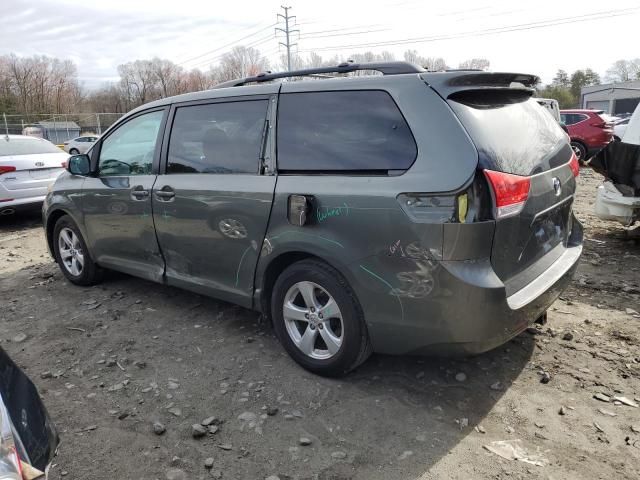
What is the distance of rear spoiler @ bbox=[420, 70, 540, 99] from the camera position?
278cm

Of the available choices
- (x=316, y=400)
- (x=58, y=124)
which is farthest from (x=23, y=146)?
(x=58, y=124)

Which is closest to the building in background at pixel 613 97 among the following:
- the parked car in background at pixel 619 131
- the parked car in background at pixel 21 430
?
the parked car in background at pixel 619 131

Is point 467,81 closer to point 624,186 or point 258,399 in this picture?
point 258,399

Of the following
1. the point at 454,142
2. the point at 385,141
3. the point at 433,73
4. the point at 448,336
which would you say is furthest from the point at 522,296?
the point at 433,73

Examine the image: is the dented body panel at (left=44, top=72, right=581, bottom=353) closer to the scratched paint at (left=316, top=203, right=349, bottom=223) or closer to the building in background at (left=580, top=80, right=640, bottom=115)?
the scratched paint at (left=316, top=203, right=349, bottom=223)

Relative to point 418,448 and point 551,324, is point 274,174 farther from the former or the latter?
point 551,324

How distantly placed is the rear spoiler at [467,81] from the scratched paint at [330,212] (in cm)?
80

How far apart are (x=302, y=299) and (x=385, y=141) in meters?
1.15

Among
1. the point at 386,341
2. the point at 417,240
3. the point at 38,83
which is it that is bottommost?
the point at 386,341

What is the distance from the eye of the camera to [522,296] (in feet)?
9.32

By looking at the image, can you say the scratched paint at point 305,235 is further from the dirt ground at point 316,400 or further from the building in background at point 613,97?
the building in background at point 613,97

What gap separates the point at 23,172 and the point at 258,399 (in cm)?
725

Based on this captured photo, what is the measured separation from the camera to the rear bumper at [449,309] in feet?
8.53

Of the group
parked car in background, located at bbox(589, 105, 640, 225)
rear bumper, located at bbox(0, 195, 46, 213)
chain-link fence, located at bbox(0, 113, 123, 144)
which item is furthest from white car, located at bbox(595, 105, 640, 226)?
chain-link fence, located at bbox(0, 113, 123, 144)
